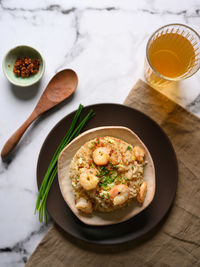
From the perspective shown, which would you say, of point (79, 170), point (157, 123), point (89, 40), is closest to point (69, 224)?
point (79, 170)

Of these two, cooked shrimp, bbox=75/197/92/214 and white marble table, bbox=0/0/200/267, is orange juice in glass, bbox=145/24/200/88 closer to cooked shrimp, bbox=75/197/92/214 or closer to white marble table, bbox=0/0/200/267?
white marble table, bbox=0/0/200/267

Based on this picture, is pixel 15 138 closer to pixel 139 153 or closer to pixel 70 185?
pixel 70 185

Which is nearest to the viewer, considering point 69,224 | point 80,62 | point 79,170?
point 79,170

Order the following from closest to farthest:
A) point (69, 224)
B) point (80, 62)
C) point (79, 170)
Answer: point (79, 170)
point (69, 224)
point (80, 62)

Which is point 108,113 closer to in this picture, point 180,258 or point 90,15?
point 90,15

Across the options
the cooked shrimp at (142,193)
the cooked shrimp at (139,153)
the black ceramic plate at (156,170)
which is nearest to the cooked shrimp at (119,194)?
the cooked shrimp at (142,193)

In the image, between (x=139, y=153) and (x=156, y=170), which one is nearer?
(x=139, y=153)

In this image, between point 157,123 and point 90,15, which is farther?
point 90,15

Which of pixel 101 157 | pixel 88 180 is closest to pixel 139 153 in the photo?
pixel 101 157
